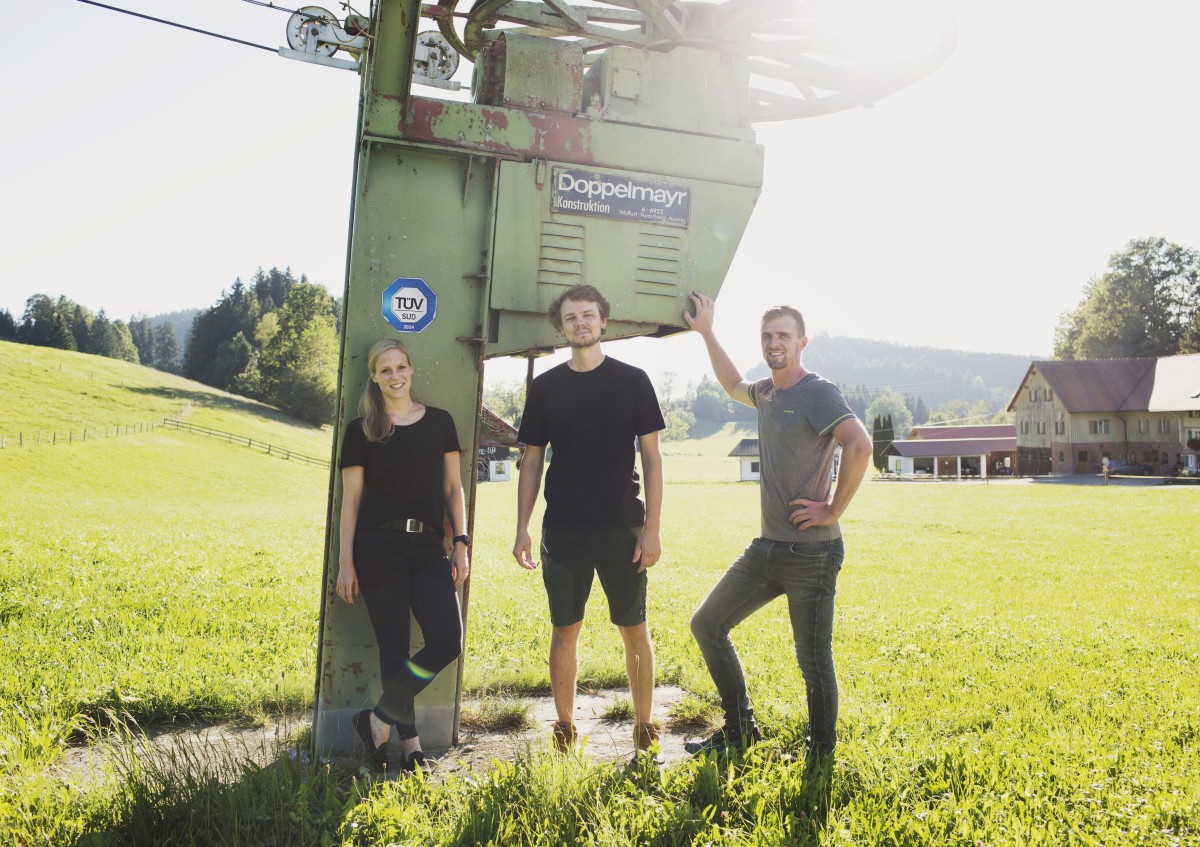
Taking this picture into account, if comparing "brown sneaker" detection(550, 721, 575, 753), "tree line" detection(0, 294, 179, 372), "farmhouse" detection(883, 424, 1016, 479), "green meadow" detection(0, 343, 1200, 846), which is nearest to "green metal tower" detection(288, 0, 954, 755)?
"brown sneaker" detection(550, 721, 575, 753)

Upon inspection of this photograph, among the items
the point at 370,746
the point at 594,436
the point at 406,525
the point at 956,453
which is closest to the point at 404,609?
the point at 406,525

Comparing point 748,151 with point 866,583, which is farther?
point 866,583

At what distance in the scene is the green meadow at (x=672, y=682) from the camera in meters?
3.49

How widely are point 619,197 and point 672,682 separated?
354 cm

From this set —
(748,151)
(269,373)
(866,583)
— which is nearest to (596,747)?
(748,151)

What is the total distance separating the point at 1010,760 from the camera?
172 inches

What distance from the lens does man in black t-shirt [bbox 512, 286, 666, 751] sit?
14.5 ft

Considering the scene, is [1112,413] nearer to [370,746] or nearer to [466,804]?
[370,746]

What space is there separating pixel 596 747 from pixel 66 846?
2543 millimetres

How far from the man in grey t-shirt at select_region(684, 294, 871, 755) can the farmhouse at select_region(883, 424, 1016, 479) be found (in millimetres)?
73026

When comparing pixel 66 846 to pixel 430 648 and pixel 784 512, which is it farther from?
pixel 784 512

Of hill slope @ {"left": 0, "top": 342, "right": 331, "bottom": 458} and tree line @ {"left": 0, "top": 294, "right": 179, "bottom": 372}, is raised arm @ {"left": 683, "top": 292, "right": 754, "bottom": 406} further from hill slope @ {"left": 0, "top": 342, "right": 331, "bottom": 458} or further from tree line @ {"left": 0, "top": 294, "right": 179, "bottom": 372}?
tree line @ {"left": 0, "top": 294, "right": 179, "bottom": 372}

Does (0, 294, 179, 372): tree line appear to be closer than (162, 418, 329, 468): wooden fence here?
No

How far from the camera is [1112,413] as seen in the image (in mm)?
59281
